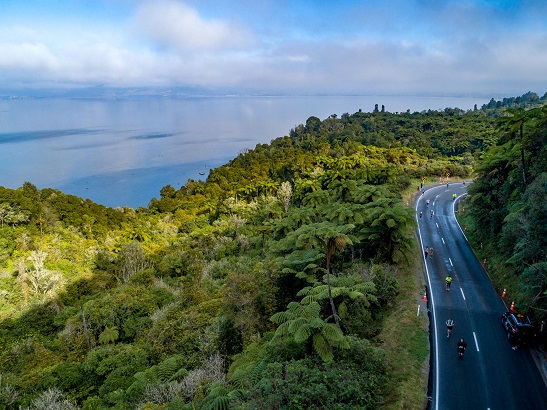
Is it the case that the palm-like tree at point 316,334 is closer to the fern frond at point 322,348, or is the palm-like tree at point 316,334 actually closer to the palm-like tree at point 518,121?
the fern frond at point 322,348

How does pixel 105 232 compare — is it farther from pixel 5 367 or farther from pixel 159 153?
pixel 159 153

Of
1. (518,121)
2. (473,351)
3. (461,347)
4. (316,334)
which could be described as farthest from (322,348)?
(518,121)

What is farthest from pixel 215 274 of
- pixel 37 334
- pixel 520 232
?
pixel 520 232

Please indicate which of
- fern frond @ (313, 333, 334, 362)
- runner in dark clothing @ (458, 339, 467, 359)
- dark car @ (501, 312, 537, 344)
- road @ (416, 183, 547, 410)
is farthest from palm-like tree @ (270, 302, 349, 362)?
dark car @ (501, 312, 537, 344)

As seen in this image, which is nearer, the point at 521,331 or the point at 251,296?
the point at 521,331

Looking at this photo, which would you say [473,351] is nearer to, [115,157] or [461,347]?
[461,347]

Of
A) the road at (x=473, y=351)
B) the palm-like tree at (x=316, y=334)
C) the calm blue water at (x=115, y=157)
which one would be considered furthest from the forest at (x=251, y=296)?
the calm blue water at (x=115, y=157)

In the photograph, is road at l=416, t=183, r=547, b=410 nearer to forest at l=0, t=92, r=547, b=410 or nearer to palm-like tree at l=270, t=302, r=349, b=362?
forest at l=0, t=92, r=547, b=410
